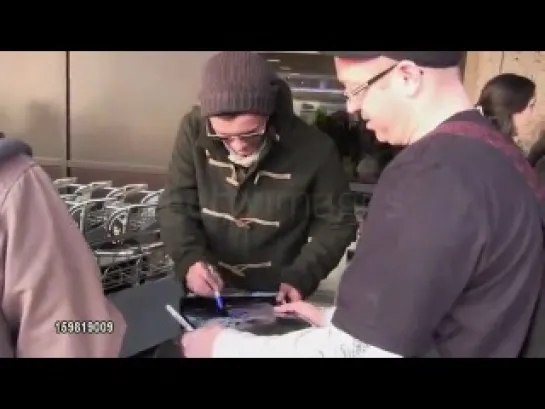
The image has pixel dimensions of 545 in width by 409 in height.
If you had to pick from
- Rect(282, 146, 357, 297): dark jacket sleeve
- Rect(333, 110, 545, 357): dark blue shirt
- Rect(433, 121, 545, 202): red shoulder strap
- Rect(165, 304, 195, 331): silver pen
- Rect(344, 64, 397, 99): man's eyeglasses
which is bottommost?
Rect(165, 304, 195, 331): silver pen

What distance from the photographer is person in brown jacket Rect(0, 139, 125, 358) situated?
822 mm

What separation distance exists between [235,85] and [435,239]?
763 millimetres

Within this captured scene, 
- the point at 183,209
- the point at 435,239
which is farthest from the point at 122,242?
the point at 435,239

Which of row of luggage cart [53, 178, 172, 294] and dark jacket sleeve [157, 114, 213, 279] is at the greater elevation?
dark jacket sleeve [157, 114, 213, 279]

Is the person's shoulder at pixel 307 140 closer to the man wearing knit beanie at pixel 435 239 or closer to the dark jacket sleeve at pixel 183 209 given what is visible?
the dark jacket sleeve at pixel 183 209

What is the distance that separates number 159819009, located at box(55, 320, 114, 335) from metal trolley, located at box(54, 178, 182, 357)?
0.58 feet

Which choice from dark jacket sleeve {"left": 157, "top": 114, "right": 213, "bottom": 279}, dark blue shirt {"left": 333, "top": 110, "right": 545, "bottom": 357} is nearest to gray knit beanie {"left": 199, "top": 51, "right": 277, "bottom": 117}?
dark jacket sleeve {"left": 157, "top": 114, "right": 213, "bottom": 279}

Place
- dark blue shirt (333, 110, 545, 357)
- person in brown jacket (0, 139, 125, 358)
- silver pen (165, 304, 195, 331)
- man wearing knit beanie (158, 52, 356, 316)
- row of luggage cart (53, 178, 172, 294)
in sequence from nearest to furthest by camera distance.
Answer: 1. dark blue shirt (333, 110, 545, 357)
2. person in brown jacket (0, 139, 125, 358)
3. silver pen (165, 304, 195, 331)
4. man wearing knit beanie (158, 52, 356, 316)
5. row of luggage cart (53, 178, 172, 294)

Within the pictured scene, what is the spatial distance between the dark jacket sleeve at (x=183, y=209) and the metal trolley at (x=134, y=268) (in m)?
0.11

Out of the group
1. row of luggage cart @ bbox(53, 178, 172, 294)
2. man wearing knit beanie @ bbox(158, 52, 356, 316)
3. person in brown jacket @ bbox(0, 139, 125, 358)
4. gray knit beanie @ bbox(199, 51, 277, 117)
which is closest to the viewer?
person in brown jacket @ bbox(0, 139, 125, 358)

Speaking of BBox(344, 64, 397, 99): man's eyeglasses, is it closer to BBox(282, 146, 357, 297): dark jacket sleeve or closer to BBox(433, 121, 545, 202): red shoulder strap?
BBox(433, 121, 545, 202): red shoulder strap

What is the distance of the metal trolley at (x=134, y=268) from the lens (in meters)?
1.37

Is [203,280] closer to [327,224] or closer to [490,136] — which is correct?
[327,224]
